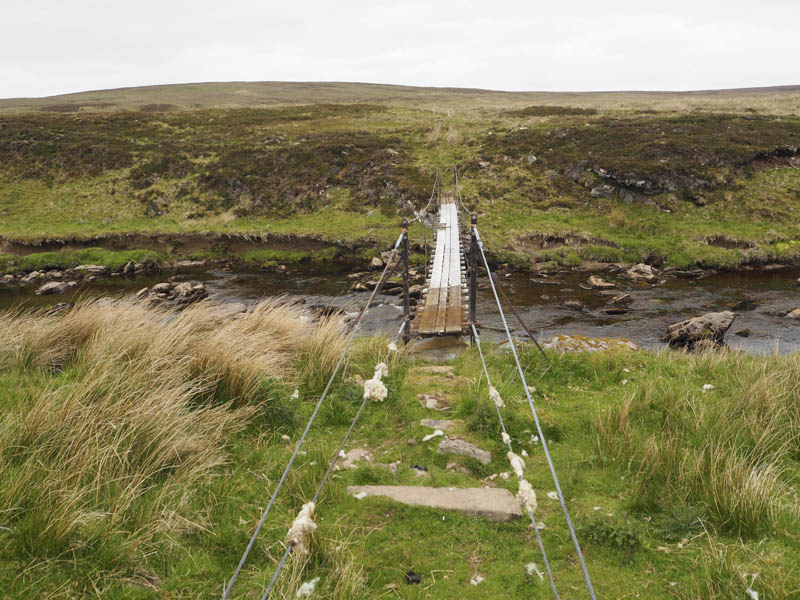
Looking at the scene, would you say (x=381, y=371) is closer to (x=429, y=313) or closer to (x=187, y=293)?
(x=429, y=313)

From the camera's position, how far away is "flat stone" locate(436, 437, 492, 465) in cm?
488

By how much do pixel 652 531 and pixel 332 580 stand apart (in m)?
2.72

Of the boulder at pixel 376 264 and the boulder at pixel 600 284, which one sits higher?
the boulder at pixel 376 264

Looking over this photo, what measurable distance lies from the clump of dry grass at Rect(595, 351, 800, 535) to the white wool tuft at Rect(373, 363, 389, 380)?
9.81 feet

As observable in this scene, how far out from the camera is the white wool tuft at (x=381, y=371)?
6.53 metres

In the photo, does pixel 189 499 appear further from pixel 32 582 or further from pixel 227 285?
pixel 227 285

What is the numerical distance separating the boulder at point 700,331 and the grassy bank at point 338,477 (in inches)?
217

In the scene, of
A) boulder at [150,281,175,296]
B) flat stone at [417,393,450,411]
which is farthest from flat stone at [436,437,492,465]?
boulder at [150,281,175,296]

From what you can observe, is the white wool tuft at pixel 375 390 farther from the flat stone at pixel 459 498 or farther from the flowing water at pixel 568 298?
the flowing water at pixel 568 298

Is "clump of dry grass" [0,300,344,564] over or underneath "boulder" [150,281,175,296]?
over

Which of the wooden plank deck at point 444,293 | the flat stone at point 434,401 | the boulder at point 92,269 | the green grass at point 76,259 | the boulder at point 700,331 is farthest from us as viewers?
the green grass at point 76,259

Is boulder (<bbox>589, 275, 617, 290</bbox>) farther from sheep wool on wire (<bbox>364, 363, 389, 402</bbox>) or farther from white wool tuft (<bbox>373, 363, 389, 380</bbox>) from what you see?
sheep wool on wire (<bbox>364, 363, 389, 402</bbox>)

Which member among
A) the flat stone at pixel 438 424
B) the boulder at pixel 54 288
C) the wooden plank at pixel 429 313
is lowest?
the boulder at pixel 54 288

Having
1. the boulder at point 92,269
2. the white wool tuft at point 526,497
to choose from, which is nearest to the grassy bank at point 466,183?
the boulder at point 92,269
